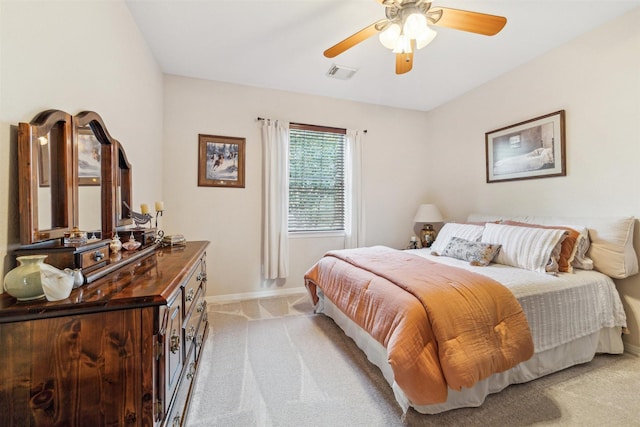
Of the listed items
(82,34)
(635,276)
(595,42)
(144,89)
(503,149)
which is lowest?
(635,276)

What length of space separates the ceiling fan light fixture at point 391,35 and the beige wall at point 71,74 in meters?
1.76

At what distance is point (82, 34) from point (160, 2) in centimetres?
88

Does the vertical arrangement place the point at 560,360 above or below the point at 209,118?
below

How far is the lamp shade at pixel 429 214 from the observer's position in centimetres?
371

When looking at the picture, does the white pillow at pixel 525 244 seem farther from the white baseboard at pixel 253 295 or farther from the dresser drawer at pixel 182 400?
the dresser drawer at pixel 182 400

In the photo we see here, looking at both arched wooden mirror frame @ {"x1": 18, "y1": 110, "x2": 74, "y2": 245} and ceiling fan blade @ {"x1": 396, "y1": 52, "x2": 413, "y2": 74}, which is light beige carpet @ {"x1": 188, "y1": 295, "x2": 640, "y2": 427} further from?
ceiling fan blade @ {"x1": 396, "y1": 52, "x2": 413, "y2": 74}

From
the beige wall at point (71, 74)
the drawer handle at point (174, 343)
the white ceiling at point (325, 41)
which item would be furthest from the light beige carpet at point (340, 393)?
the white ceiling at point (325, 41)

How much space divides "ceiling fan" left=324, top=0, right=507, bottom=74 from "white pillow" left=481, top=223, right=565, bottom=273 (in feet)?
5.32

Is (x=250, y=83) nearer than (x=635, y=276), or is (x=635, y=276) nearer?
(x=635, y=276)

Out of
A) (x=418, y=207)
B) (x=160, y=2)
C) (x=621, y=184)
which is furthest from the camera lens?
(x=418, y=207)

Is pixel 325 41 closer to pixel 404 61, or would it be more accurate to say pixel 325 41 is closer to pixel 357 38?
pixel 357 38

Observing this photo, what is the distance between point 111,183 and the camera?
1.53 meters

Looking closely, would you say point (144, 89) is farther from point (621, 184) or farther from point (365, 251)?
point (621, 184)

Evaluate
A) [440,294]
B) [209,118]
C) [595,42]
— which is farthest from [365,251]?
[595,42]
